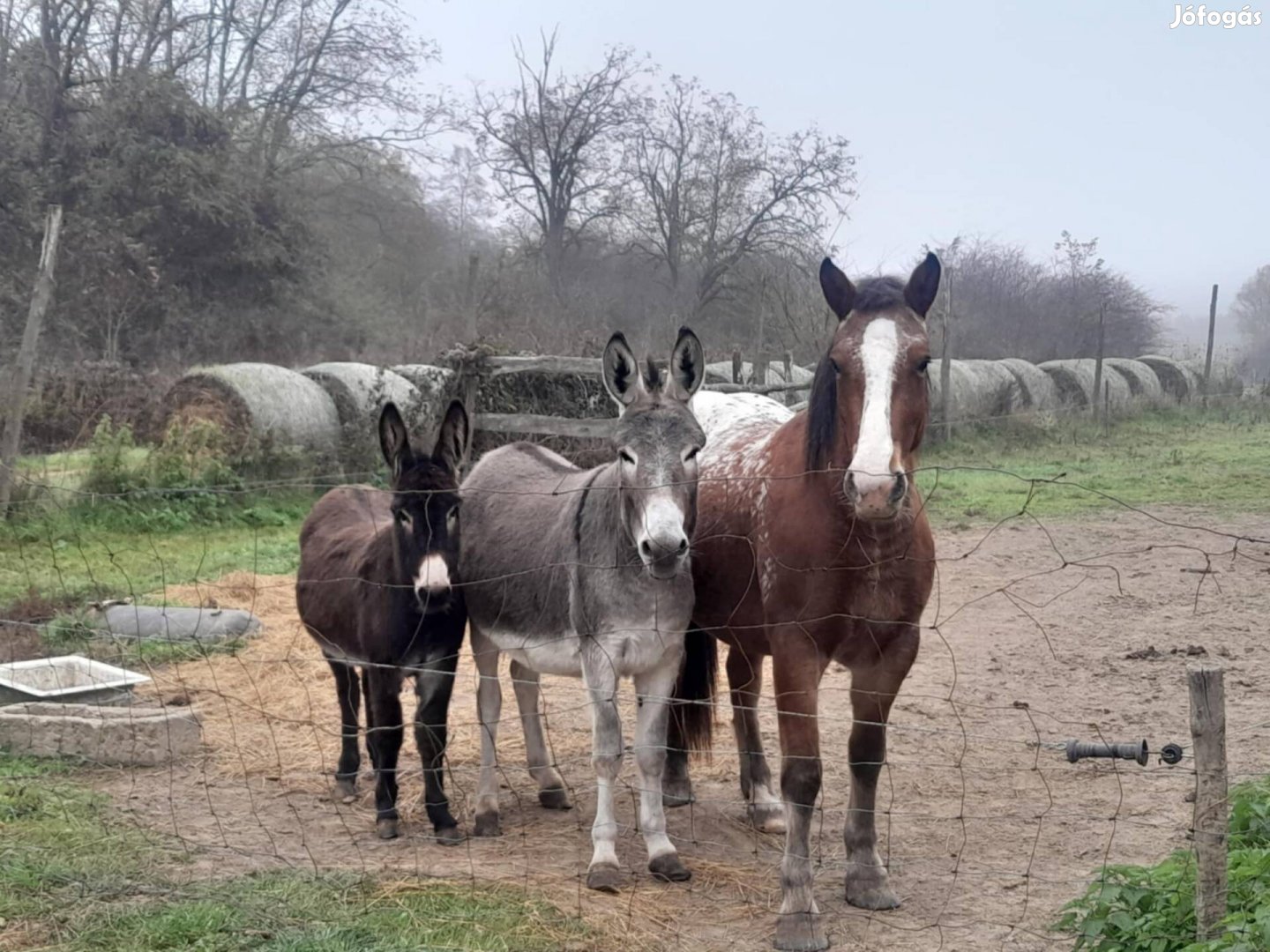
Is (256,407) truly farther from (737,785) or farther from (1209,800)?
(1209,800)

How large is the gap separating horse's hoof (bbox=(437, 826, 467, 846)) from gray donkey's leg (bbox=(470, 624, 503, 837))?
0.16 m

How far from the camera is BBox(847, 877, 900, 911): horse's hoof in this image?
4.27 meters

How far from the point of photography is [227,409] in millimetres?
13164

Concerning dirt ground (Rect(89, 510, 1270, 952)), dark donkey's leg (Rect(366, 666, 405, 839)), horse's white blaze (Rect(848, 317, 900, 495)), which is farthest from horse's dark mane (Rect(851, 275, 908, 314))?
dark donkey's leg (Rect(366, 666, 405, 839))

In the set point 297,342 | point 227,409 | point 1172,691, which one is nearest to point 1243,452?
point 1172,691

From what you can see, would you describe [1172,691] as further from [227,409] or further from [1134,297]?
[1134,297]

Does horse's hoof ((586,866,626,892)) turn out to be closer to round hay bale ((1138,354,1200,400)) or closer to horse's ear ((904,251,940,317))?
horse's ear ((904,251,940,317))

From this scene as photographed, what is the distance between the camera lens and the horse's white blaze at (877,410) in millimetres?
3639

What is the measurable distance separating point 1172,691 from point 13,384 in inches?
405

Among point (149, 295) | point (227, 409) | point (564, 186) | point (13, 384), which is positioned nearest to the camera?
point (13, 384)

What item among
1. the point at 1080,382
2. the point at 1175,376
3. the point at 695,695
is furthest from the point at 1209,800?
the point at 1175,376

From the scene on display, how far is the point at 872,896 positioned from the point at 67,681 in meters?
4.67

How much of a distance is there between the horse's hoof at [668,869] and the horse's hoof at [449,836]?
0.90 meters

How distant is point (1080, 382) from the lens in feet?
81.4
